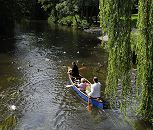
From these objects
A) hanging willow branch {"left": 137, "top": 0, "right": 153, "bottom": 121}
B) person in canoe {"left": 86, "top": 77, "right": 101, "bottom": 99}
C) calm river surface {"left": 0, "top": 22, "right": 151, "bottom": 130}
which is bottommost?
calm river surface {"left": 0, "top": 22, "right": 151, "bottom": 130}

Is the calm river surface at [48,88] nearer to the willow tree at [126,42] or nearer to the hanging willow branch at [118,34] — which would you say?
the willow tree at [126,42]

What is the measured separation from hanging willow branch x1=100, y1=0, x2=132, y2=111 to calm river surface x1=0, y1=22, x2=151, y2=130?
4540 mm

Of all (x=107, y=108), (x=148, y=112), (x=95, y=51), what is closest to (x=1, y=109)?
(x=107, y=108)

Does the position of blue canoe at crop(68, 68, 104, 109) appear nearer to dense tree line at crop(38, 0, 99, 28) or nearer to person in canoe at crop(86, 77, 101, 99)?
person in canoe at crop(86, 77, 101, 99)

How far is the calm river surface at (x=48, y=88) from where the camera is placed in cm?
1808

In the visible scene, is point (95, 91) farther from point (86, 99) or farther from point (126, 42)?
point (126, 42)

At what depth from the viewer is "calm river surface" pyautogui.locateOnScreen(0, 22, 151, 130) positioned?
59.3ft

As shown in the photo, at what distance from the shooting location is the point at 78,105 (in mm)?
20938

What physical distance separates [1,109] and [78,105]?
15.2ft

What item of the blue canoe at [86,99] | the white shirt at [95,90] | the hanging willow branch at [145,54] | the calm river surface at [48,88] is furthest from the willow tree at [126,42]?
the white shirt at [95,90]

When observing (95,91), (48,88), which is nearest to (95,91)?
(95,91)

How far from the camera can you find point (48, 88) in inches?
968

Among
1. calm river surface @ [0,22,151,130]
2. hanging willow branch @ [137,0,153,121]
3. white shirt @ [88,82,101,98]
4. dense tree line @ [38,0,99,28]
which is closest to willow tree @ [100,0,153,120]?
hanging willow branch @ [137,0,153,121]

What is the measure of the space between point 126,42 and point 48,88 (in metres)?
12.7
